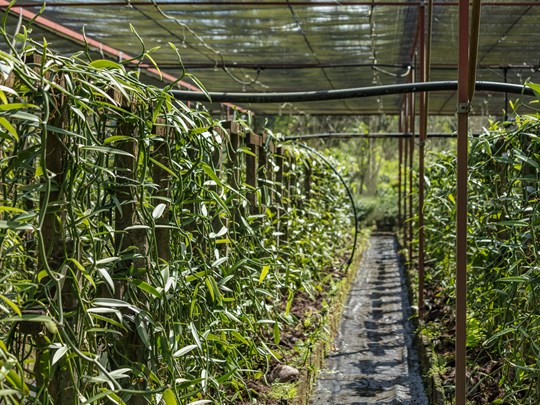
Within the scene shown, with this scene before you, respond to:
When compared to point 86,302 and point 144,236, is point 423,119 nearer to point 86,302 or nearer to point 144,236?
point 144,236

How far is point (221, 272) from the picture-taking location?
2.18m

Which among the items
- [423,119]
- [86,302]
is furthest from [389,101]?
[86,302]

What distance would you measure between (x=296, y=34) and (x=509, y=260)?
5112mm

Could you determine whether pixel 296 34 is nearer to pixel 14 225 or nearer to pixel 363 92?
pixel 363 92

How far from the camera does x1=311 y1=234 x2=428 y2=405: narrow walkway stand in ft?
10.2

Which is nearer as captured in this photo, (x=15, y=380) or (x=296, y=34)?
(x=15, y=380)

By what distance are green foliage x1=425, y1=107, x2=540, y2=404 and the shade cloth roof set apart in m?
Result: 2.66

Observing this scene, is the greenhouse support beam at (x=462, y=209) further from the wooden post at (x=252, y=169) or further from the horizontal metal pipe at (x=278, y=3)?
the horizontal metal pipe at (x=278, y=3)

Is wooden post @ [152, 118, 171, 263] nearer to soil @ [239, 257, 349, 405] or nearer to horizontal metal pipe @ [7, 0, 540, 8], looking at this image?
soil @ [239, 257, 349, 405]

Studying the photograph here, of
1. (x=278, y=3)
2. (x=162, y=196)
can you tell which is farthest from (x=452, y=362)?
(x=278, y=3)

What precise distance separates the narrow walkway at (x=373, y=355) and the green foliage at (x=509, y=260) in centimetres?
41

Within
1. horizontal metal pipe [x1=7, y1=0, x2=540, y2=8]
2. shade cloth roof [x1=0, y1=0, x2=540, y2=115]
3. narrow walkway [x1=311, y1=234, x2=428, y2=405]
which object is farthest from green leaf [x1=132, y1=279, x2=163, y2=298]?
horizontal metal pipe [x1=7, y1=0, x2=540, y2=8]

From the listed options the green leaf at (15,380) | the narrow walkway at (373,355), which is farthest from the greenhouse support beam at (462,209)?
the narrow walkway at (373,355)

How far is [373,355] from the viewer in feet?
12.5
